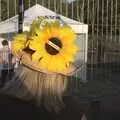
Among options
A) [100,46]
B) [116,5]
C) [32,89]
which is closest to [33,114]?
[32,89]

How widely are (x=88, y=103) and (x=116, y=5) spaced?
884 mm

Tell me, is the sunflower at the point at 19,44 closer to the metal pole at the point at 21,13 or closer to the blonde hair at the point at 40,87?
the blonde hair at the point at 40,87

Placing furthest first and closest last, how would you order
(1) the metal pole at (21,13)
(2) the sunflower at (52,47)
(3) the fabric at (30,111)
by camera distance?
(1) the metal pole at (21,13)
(3) the fabric at (30,111)
(2) the sunflower at (52,47)

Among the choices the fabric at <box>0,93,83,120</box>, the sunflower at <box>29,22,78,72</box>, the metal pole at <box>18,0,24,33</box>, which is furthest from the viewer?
the metal pole at <box>18,0,24,33</box>

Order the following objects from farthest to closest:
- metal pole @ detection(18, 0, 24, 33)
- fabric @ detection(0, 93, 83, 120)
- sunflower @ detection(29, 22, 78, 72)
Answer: metal pole @ detection(18, 0, 24, 33) → fabric @ detection(0, 93, 83, 120) → sunflower @ detection(29, 22, 78, 72)

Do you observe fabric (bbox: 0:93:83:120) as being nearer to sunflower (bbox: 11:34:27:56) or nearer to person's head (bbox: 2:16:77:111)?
person's head (bbox: 2:16:77:111)

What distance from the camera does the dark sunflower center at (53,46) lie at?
1926 millimetres

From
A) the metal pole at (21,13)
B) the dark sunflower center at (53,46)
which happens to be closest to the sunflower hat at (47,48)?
the dark sunflower center at (53,46)

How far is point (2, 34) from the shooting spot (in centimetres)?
354

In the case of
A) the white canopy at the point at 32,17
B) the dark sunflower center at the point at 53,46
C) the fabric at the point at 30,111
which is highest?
the white canopy at the point at 32,17

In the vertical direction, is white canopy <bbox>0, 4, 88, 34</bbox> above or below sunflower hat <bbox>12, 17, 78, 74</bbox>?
above

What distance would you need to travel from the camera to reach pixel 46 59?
1.92 m

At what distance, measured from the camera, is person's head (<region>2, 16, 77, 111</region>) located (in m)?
1.92

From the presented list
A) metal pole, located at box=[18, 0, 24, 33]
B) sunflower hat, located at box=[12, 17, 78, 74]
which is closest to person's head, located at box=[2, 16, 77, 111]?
sunflower hat, located at box=[12, 17, 78, 74]
